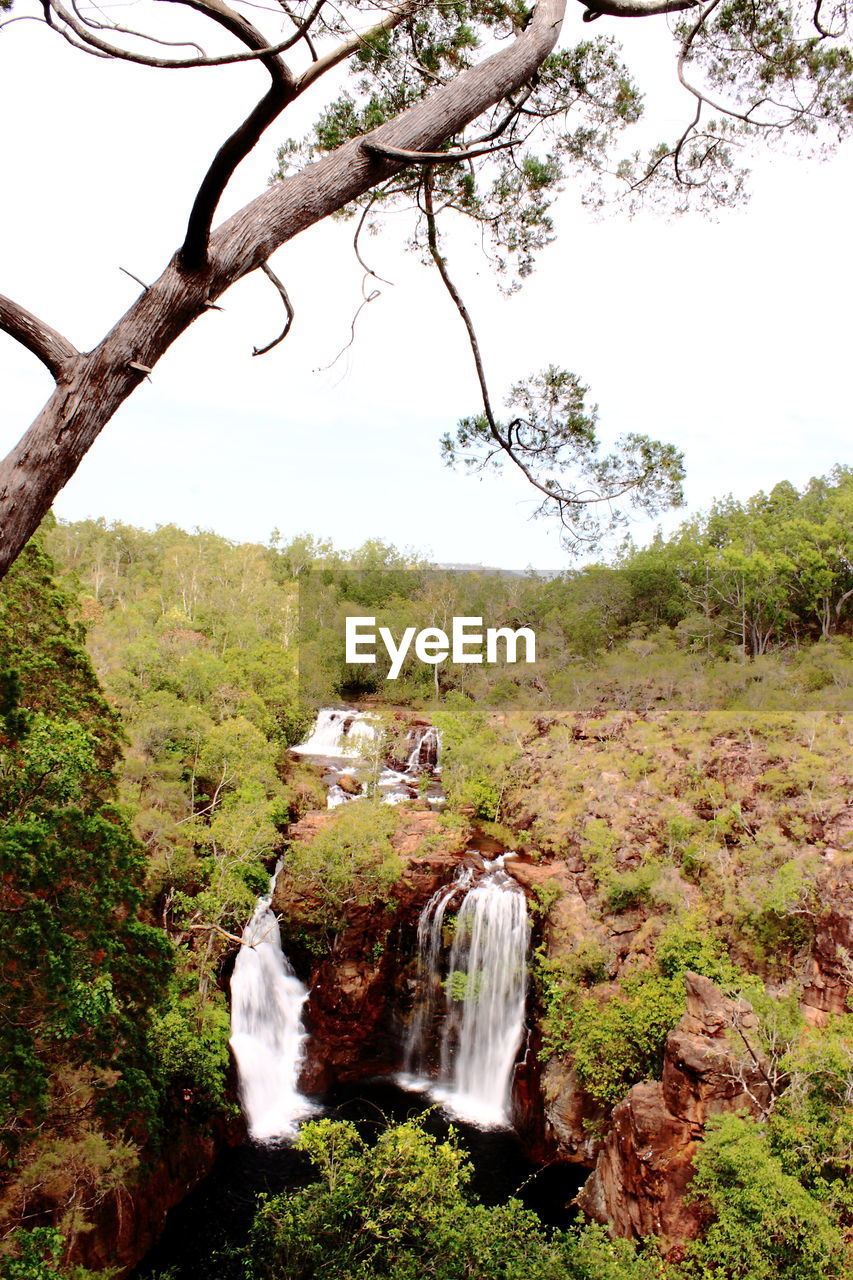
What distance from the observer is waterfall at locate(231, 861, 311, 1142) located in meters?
14.0

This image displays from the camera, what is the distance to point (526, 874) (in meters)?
16.5

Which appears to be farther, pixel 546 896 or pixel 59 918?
pixel 546 896

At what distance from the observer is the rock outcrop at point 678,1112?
9.92 metres

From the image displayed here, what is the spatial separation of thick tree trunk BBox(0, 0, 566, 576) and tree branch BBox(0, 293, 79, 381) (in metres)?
0.01

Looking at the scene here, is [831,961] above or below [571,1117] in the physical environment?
above

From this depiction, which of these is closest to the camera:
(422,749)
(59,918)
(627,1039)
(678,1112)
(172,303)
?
(172,303)

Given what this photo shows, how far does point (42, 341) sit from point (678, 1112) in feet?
37.9

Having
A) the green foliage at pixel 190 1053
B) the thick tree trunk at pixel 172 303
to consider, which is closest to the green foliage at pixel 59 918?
the green foliage at pixel 190 1053

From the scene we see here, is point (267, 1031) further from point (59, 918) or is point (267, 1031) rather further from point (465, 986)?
point (59, 918)

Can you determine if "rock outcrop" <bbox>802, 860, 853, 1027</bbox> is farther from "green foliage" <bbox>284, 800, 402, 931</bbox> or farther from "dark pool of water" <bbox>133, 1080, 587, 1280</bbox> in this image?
"green foliage" <bbox>284, 800, 402, 931</bbox>

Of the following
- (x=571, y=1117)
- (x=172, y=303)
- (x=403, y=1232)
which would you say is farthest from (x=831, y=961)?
(x=172, y=303)

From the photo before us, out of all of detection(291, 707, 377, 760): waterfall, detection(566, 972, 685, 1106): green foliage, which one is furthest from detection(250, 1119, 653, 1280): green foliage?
detection(291, 707, 377, 760): waterfall

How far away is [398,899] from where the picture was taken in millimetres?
16219

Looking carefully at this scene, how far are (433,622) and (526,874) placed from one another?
24.6 metres
